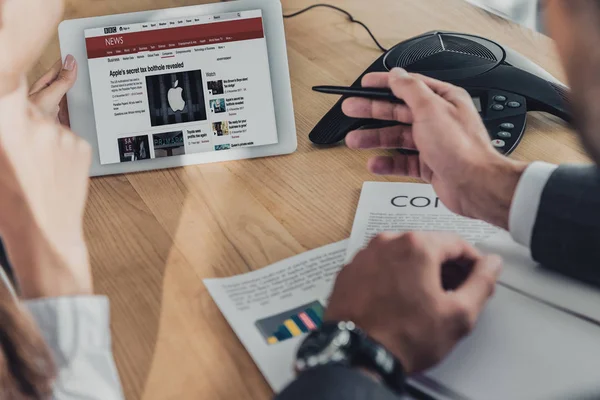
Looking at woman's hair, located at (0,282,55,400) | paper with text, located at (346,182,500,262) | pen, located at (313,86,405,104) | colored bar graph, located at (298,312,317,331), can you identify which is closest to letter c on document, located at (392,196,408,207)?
paper with text, located at (346,182,500,262)

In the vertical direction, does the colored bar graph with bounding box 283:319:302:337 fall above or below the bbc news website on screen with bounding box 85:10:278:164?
below

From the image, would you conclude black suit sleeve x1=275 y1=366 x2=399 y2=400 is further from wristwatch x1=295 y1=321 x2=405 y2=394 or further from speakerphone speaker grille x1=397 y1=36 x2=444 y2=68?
speakerphone speaker grille x1=397 y1=36 x2=444 y2=68

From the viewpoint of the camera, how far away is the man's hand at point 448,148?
0.82m

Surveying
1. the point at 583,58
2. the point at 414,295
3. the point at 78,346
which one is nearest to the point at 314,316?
the point at 414,295

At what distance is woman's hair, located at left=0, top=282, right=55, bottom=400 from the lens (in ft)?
1.95

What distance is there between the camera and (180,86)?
1.00 meters

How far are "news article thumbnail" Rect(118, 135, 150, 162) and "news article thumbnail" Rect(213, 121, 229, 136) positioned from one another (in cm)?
9

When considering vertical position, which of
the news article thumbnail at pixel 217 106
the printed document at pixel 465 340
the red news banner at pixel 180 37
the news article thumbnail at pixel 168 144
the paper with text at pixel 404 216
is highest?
the red news banner at pixel 180 37

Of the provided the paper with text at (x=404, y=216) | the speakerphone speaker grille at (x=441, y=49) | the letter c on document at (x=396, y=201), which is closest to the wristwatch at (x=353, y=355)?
the paper with text at (x=404, y=216)

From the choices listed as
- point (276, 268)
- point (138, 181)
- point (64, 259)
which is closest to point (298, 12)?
point (138, 181)

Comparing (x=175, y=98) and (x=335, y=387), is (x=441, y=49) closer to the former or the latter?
(x=175, y=98)

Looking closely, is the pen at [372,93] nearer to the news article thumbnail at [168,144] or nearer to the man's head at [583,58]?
the news article thumbnail at [168,144]

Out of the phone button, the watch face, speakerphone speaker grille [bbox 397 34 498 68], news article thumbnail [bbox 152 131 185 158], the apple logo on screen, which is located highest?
speakerphone speaker grille [bbox 397 34 498 68]

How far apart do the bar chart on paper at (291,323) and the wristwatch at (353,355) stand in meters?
0.10
